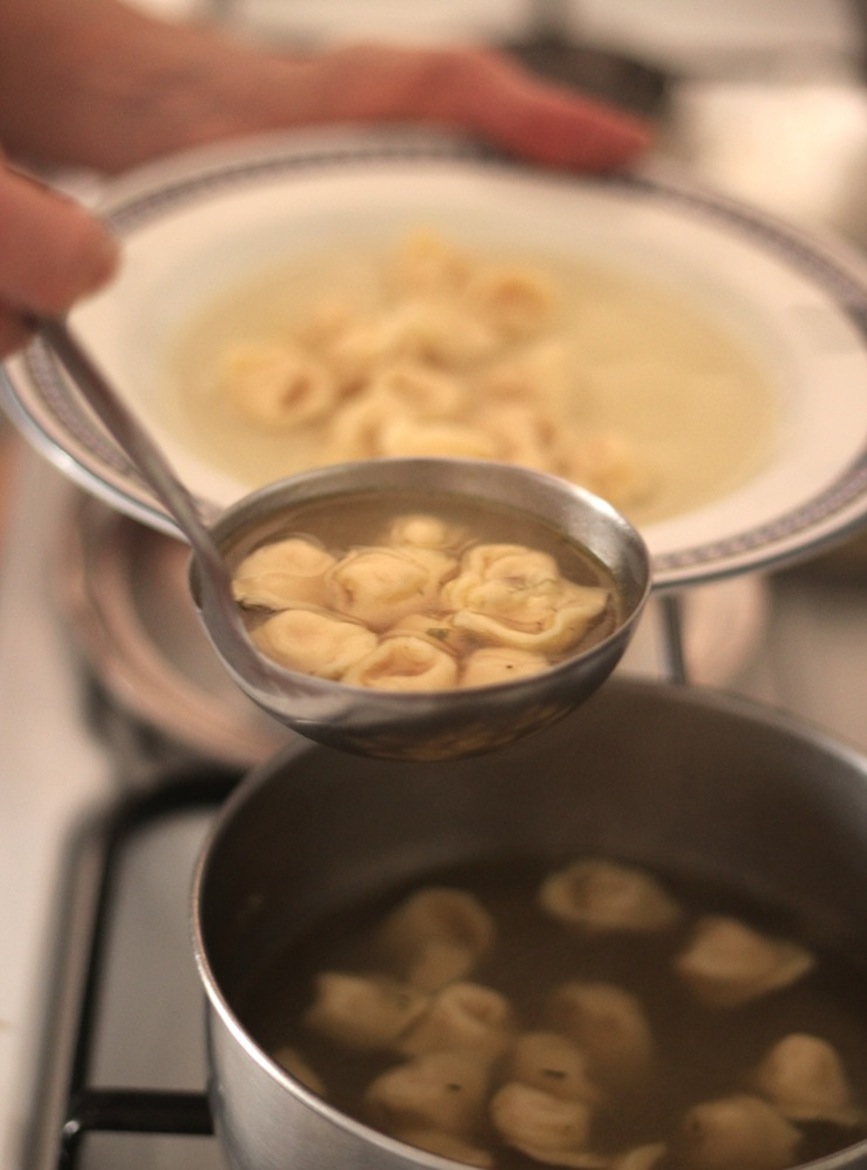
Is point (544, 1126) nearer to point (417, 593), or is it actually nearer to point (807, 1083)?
point (807, 1083)

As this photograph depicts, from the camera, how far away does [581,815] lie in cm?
77

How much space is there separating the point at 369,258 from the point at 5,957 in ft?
2.08

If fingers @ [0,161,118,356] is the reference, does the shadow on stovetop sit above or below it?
below

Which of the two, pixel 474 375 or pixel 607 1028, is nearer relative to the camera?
pixel 607 1028

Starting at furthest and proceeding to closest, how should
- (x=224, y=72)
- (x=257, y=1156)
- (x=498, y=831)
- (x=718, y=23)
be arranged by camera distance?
(x=718, y=23) < (x=224, y=72) < (x=498, y=831) < (x=257, y=1156)

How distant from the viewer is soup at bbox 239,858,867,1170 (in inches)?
24.4

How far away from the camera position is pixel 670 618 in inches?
31.7

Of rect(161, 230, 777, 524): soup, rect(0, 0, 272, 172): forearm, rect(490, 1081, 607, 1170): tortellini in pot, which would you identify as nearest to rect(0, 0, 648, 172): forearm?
rect(0, 0, 272, 172): forearm

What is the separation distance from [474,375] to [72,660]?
365 mm

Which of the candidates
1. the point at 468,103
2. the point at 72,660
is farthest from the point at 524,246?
the point at 72,660

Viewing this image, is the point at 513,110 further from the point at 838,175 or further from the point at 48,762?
the point at 48,762

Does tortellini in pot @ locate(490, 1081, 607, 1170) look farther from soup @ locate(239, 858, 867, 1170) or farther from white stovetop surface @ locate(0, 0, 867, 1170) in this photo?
white stovetop surface @ locate(0, 0, 867, 1170)

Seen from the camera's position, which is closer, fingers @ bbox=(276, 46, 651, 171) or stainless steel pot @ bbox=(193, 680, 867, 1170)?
stainless steel pot @ bbox=(193, 680, 867, 1170)

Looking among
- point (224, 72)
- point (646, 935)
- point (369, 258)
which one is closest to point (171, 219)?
point (369, 258)
